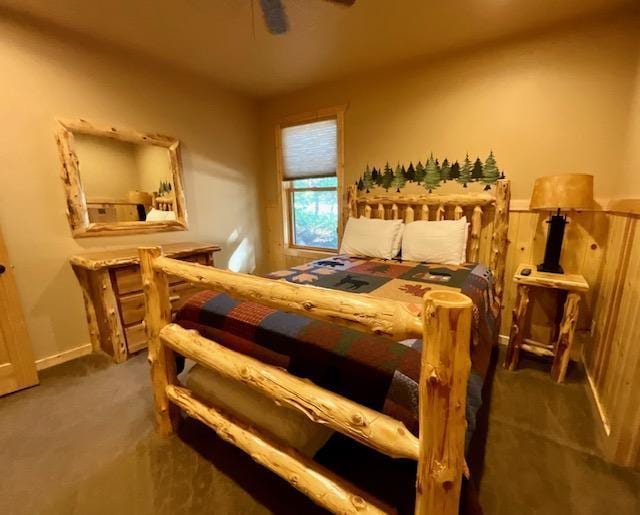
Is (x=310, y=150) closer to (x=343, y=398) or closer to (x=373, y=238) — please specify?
(x=373, y=238)

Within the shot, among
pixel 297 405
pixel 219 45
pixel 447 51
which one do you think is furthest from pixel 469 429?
pixel 219 45

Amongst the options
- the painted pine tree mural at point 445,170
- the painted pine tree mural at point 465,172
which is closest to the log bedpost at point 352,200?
the painted pine tree mural at point 445,170

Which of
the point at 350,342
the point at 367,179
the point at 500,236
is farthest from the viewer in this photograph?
the point at 367,179

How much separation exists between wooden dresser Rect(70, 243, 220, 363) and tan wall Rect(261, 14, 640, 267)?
7.14 feet

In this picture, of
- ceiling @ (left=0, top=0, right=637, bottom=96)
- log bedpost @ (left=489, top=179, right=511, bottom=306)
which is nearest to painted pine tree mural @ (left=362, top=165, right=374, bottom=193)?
ceiling @ (left=0, top=0, right=637, bottom=96)

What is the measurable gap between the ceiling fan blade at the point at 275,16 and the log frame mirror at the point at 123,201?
1364 mm

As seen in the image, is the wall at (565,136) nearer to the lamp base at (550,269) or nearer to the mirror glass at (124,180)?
the lamp base at (550,269)

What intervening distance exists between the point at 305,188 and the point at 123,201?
1836 mm

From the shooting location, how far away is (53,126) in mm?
2057

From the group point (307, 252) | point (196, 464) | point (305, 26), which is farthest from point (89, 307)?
point (305, 26)

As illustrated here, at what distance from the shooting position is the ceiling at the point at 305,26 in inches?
69.9

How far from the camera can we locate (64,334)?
88.0 inches

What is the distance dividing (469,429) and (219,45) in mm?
2869

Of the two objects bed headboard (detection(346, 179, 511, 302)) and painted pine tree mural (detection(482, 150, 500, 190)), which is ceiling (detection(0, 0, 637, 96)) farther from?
bed headboard (detection(346, 179, 511, 302))
